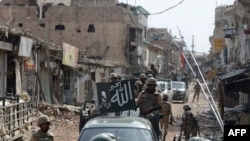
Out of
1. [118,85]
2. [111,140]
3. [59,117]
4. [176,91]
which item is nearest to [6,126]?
[118,85]

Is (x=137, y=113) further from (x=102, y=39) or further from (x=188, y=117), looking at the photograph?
(x=102, y=39)

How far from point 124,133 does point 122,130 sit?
0.27ft

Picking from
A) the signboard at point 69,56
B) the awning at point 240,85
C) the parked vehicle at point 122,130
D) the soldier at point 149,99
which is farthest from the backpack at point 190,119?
the signboard at point 69,56

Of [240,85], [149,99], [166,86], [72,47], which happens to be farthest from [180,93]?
[149,99]

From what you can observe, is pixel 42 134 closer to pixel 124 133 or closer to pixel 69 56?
pixel 124 133

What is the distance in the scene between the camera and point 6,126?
39.8ft

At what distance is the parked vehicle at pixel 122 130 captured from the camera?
29.5ft

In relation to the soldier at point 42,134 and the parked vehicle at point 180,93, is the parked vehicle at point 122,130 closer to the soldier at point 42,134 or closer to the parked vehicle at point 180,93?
the soldier at point 42,134

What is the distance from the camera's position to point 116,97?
1172 centimetres

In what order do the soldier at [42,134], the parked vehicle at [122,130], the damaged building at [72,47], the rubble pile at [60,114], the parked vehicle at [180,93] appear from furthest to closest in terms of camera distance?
1. the parked vehicle at [180,93]
2. the damaged building at [72,47]
3. the rubble pile at [60,114]
4. the parked vehicle at [122,130]
5. the soldier at [42,134]

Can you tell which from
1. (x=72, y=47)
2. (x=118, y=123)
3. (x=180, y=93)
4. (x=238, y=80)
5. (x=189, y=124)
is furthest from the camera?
(x=180, y=93)

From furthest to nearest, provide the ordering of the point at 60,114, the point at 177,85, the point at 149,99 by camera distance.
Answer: the point at 177,85 < the point at 60,114 < the point at 149,99

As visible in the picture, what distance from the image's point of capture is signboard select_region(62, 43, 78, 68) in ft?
96.8

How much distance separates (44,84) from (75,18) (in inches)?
818
